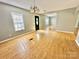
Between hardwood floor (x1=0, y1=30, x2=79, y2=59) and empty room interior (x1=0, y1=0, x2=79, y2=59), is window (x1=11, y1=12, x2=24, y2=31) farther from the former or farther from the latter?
hardwood floor (x1=0, y1=30, x2=79, y2=59)

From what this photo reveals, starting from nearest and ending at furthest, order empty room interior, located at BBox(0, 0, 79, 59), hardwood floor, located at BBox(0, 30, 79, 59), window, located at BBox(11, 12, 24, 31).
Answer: hardwood floor, located at BBox(0, 30, 79, 59)
empty room interior, located at BBox(0, 0, 79, 59)
window, located at BBox(11, 12, 24, 31)

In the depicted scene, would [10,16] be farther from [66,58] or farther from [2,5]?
[66,58]

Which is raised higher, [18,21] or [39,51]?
[18,21]

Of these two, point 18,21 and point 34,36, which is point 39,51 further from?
point 18,21

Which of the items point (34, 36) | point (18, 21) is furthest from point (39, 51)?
point (18, 21)

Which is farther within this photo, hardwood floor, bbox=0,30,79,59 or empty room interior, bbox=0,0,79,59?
empty room interior, bbox=0,0,79,59

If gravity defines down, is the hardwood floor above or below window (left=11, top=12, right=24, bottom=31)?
below

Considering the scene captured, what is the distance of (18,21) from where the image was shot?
494 centimetres

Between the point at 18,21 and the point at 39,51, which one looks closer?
the point at 39,51

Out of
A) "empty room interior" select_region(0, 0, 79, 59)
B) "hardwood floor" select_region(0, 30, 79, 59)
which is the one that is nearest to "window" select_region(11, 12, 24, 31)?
Answer: "empty room interior" select_region(0, 0, 79, 59)

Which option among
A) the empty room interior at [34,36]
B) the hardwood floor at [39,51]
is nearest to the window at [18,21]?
the empty room interior at [34,36]

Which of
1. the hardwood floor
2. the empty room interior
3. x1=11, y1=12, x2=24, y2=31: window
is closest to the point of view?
the hardwood floor

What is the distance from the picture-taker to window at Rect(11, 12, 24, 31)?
4.52 m

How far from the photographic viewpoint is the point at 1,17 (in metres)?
3.65
